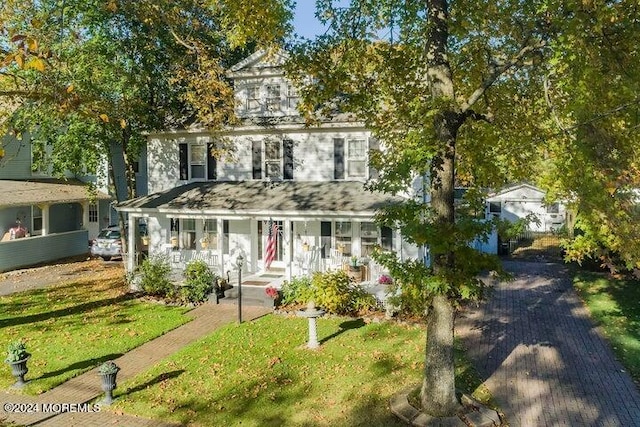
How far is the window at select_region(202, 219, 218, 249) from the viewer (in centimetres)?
2084

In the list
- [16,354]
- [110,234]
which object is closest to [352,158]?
[16,354]

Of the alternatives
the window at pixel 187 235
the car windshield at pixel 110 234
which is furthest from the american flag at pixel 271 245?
the car windshield at pixel 110 234

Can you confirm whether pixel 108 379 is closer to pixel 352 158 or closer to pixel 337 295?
pixel 337 295

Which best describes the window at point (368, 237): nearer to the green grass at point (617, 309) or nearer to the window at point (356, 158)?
the window at point (356, 158)

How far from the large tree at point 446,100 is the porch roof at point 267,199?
6336 millimetres

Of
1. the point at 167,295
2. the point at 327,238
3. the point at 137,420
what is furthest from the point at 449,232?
the point at 167,295

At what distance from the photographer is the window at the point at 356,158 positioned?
62.8ft

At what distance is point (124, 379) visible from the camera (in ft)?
35.8

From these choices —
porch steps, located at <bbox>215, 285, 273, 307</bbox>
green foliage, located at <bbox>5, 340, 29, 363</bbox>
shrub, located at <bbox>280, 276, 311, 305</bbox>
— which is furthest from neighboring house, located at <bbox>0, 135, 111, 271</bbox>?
shrub, located at <bbox>280, 276, 311, 305</bbox>

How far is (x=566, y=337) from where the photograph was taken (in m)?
13.6

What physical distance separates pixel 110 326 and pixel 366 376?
8697 millimetres

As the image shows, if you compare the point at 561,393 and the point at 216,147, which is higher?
the point at 216,147

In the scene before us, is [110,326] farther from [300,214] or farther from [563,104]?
[563,104]

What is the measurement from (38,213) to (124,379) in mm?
19424
